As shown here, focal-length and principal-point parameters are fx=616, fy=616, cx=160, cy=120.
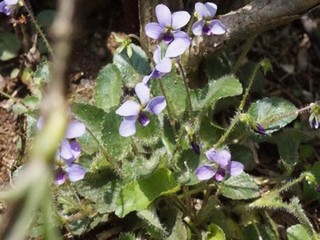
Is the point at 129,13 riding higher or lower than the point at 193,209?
higher

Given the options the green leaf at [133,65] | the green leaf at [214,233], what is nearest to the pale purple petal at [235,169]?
the green leaf at [214,233]

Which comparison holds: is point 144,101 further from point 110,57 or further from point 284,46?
point 284,46

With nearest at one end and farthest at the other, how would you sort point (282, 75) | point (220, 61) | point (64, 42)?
point (64, 42) < point (220, 61) < point (282, 75)

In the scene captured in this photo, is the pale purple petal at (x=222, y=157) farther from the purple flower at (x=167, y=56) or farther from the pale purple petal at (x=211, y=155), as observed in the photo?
the purple flower at (x=167, y=56)

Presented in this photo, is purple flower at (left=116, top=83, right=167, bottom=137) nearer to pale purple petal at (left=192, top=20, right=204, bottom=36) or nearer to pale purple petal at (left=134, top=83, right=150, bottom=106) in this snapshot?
pale purple petal at (left=134, top=83, right=150, bottom=106)

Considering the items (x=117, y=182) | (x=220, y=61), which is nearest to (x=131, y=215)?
(x=117, y=182)


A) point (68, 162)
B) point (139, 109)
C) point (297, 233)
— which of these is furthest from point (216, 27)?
point (297, 233)
